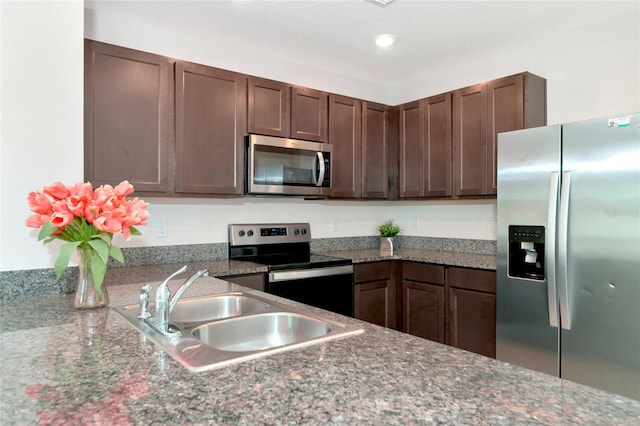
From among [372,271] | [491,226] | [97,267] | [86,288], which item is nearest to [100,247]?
[97,267]

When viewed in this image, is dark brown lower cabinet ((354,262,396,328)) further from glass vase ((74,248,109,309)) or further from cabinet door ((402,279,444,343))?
glass vase ((74,248,109,309))

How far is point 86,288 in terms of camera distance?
1442mm

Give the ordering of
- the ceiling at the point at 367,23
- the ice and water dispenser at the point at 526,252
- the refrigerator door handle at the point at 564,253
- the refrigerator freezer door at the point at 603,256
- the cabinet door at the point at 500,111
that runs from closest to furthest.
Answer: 1. the refrigerator freezer door at the point at 603,256
2. the refrigerator door handle at the point at 564,253
3. the ice and water dispenser at the point at 526,252
4. the ceiling at the point at 367,23
5. the cabinet door at the point at 500,111

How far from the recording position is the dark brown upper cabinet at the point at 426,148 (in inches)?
131

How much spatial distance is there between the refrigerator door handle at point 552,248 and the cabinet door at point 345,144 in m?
1.55

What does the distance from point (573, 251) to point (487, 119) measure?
1.23 m

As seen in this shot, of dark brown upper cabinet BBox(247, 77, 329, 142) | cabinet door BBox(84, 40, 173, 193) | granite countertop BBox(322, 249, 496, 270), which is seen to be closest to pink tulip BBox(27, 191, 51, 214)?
cabinet door BBox(84, 40, 173, 193)

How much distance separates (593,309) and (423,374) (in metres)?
1.67

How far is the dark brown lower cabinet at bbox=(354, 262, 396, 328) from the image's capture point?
313cm

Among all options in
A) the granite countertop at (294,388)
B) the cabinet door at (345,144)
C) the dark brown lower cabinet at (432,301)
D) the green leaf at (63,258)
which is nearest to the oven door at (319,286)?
the dark brown lower cabinet at (432,301)

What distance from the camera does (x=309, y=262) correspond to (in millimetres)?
2857

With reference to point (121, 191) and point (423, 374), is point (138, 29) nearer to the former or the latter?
point (121, 191)

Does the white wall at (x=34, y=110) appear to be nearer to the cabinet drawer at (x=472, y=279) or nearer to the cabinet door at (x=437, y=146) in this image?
the cabinet drawer at (x=472, y=279)

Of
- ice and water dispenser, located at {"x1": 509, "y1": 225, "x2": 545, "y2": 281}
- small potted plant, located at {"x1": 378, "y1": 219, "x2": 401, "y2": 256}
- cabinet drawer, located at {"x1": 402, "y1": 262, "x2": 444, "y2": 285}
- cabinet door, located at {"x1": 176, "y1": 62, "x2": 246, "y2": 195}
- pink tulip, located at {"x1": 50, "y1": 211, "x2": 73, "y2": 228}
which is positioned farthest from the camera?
small potted plant, located at {"x1": 378, "y1": 219, "x2": 401, "y2": 256}
